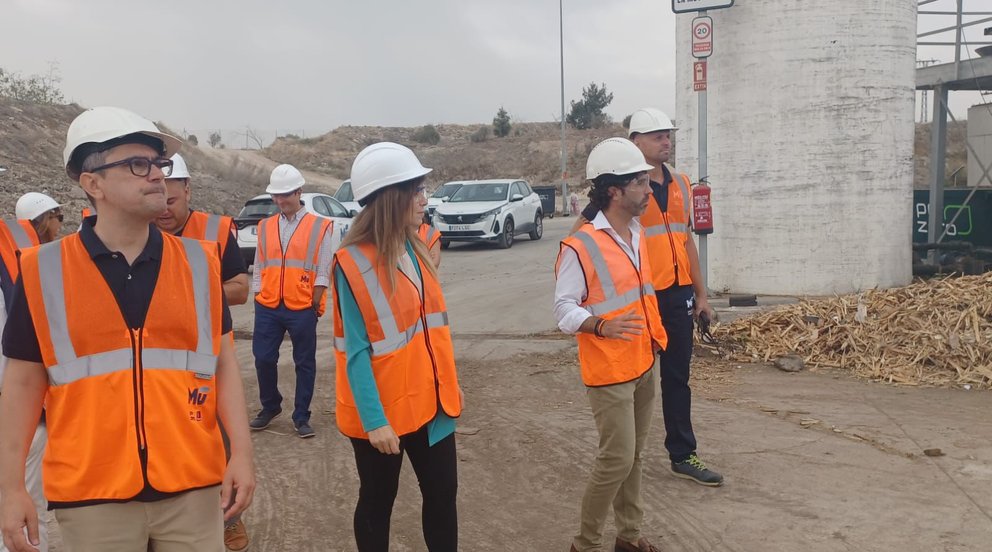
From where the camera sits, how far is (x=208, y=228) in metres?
4.44

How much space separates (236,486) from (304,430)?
154 inches

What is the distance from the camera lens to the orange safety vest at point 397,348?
3170 millimetres

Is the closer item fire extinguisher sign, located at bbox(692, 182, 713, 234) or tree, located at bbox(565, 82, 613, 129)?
fire extinguisher sign, located at bbox(692, 182, 713, 234)

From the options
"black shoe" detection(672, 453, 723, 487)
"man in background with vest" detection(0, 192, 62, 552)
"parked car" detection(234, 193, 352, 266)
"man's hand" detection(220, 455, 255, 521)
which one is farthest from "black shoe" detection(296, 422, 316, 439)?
"parked car" detection(234, 193, 352, 266)

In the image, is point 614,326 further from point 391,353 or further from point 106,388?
point 106,388

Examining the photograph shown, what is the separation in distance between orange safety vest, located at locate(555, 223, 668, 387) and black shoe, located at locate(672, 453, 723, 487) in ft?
4.47

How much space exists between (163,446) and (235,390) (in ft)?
1.13

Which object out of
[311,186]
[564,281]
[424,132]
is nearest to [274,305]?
[564,281]

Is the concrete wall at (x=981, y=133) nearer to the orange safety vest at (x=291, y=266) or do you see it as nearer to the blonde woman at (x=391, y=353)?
the orange safety vest at (x=291, y=266)

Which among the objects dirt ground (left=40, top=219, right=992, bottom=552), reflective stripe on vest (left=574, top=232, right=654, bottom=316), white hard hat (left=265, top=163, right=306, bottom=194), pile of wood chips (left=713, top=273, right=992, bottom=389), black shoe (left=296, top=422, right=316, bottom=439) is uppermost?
white hard hat (left=265, top=163, right=306, bottom=194)

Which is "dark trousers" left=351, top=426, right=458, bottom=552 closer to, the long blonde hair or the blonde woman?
the blonde woman

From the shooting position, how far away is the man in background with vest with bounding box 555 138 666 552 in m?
3.89

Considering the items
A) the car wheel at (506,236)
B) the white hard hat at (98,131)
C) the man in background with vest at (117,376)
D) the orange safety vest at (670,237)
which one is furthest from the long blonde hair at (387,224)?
the car wheel at (506,236)

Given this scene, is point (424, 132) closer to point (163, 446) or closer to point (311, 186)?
point (311, 186)
